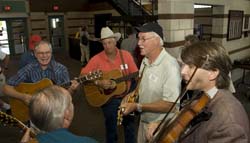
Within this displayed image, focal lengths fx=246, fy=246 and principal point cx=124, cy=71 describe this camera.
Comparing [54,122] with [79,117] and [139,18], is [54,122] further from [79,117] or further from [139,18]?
[139,18]

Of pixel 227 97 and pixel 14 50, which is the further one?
pixel 14 50

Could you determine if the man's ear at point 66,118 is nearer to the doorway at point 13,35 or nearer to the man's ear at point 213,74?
the man's ear at point 213,74

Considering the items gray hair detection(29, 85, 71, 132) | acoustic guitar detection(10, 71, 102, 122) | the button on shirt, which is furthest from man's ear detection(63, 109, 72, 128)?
acoustic guitar detection(10, 71, 102, 122)

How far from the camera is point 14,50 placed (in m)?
11.8

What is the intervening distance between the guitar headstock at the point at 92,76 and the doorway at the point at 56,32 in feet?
34.8

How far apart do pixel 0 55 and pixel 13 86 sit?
8.19 feet

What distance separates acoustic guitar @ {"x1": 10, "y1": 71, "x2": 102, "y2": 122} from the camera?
262cm

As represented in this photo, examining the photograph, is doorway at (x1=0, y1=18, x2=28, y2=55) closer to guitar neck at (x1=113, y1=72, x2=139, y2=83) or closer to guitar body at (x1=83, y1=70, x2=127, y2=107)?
guitar body at (x1=83, y1=70, x2=127, y2=107)

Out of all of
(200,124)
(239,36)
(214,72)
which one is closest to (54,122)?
(200,124)

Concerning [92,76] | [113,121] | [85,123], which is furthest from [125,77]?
[85,123]

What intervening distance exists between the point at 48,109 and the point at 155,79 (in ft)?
3.39

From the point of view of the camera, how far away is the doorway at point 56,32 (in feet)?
42.3

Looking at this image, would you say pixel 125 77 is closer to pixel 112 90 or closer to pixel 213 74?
pixel 112 90

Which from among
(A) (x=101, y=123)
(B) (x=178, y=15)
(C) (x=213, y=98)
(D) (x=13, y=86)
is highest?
(B) (x=178, y=15)
